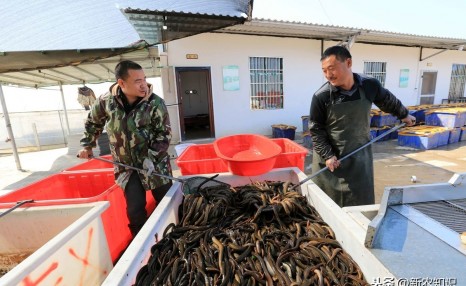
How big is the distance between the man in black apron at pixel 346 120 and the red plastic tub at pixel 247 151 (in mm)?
518

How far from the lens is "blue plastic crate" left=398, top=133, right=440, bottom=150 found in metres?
6.29

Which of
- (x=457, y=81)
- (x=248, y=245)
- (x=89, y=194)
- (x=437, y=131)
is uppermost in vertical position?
(x=457, y=81)

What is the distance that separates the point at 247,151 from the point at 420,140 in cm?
593

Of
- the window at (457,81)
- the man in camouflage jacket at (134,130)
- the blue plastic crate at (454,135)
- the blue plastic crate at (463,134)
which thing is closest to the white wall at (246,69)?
the blue plastic crate at (454,135)

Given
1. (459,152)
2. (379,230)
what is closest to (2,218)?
(379,230)

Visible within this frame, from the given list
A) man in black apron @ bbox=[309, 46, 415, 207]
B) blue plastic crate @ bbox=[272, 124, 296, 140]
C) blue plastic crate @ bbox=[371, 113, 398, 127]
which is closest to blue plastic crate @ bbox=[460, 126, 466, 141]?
blue plastic crate @ bbox=[371, 113, 398, 127]

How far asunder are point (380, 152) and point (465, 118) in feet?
11.3

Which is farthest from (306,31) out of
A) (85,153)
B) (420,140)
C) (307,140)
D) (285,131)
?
(85,153)

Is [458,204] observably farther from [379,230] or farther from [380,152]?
[380,152]

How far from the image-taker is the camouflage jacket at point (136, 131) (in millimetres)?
2066

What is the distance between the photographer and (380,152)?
6.35 meters

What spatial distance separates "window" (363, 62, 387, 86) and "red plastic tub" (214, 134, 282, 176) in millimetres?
8474

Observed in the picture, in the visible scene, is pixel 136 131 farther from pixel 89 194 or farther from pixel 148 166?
pixel 89 194

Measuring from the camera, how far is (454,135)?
7016mm
